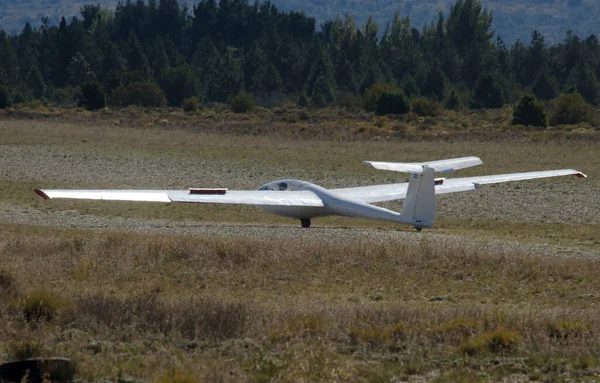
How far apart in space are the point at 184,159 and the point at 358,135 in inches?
617

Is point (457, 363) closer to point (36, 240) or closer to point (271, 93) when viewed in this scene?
point (36, 240)

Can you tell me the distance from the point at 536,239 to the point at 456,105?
7240 cm

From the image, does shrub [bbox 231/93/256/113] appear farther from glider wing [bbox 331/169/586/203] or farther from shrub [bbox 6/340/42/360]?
shrub [bbox 6/340/42/360]

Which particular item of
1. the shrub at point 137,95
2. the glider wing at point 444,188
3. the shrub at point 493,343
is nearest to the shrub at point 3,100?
the shrub at point 137,95

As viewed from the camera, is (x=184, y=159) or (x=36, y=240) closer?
(x=36, y=240)

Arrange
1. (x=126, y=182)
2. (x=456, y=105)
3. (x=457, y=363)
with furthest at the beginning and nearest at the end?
1. (x=456, y=105)
2. (x=126, y=182)
3. (x=457, y=363)

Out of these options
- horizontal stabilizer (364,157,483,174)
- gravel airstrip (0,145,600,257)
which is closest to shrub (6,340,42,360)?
gravel airstrip (0,145,600,257)

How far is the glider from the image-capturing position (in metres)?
23.8

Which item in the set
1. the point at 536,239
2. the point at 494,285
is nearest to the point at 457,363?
the point at 494,285

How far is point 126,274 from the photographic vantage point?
1733 centimetres

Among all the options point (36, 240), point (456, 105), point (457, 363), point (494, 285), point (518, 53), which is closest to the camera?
point (457, 363)

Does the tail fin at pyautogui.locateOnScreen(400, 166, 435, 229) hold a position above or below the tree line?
below

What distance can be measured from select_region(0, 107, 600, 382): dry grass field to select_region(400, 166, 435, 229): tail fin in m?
0.48

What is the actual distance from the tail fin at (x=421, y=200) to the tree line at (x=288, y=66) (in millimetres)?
67174
